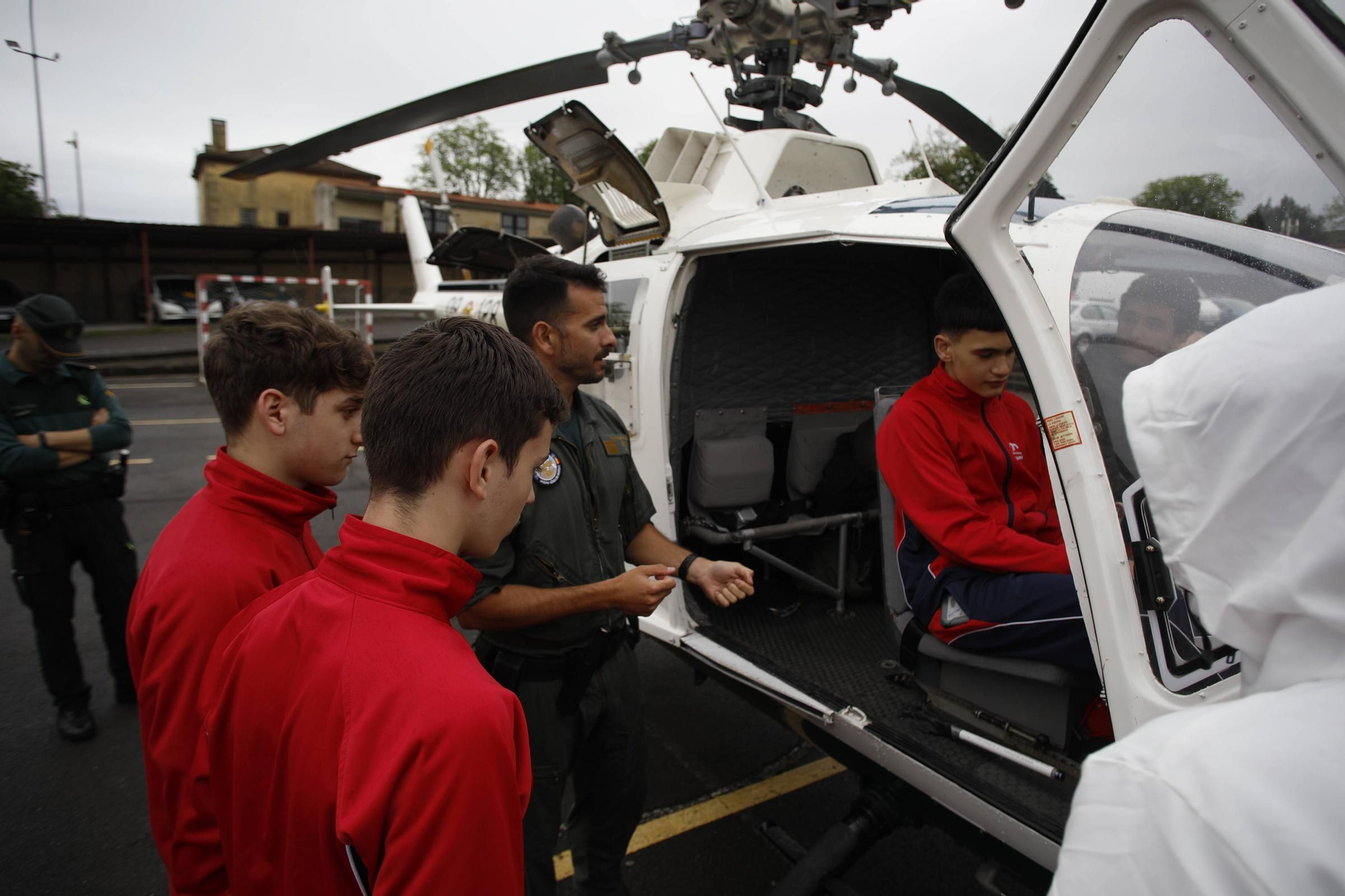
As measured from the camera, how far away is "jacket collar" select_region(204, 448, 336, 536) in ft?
5.04

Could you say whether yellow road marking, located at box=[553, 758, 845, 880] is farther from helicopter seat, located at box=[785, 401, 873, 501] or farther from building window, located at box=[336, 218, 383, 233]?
building window, located at box=[336, 218, 383, 233]

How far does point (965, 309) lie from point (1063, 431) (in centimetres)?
84

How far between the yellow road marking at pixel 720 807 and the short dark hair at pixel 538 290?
6.20ft

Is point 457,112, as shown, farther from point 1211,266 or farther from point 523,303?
point 1211,266

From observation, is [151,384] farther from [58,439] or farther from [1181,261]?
[1181,261]

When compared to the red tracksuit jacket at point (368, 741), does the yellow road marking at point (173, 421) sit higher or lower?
A: lower

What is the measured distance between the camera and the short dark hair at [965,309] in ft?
7.42

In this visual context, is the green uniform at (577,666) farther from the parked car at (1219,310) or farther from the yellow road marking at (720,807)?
the parked car at (1219,310)

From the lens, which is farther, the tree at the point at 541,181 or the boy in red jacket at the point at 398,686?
the tree at the point at 541,181

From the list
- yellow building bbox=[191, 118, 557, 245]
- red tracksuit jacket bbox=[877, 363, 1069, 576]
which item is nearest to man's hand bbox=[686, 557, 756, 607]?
red tracksuit jacket bbox=[877, 363, 1069, 576]

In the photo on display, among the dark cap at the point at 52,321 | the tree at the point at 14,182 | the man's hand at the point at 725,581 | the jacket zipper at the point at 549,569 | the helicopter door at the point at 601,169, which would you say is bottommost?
the man's hand at the point at 725,581

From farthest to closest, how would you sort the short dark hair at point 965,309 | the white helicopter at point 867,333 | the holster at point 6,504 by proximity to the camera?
1. the holster at point 6,504
2. the short dark hair at point 965,309
3. the white helicopter at point 867,333

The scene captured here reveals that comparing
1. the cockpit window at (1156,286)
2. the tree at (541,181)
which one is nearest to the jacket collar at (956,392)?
the cockpit window at (1156,286)

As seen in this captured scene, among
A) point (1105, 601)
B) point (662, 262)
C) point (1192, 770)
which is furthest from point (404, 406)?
point (662, 262)
